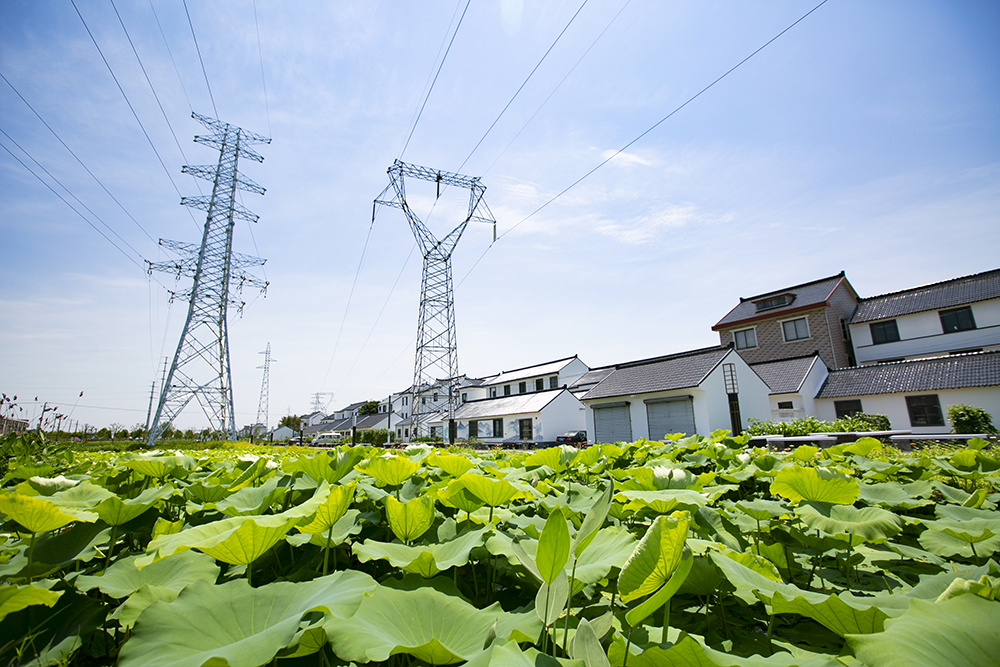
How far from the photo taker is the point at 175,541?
81 cm

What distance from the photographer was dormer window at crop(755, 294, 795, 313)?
72.5 feet

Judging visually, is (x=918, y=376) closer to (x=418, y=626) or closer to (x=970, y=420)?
(x=970, y=420)

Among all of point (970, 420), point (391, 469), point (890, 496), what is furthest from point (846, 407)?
point (391, 469)

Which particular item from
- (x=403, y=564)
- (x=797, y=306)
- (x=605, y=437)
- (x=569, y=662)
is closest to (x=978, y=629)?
(x=569, y=662)

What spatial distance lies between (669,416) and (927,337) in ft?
43.3

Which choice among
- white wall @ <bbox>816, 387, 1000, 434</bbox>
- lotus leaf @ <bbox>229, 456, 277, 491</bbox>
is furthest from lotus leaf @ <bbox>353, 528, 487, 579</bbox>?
white wall @ <bbox>816, 387, 1000, 434</bbox>

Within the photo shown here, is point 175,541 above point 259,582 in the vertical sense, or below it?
above

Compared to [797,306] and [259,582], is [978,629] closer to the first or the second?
[259,582]

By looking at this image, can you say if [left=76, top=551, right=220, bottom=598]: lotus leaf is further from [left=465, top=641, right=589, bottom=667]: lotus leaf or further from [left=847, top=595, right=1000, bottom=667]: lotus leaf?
[left=847, top=595, right=1000, bottom=667]: lotus leaf

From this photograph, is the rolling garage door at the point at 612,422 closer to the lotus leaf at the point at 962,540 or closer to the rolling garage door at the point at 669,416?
the rolling garage door at the point at 669,416

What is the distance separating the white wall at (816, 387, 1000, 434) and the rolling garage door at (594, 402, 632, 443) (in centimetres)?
805

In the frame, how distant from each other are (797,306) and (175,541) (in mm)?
25671

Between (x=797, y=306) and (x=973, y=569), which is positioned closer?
(x=973, y=569)

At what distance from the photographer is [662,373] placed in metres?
18.0
